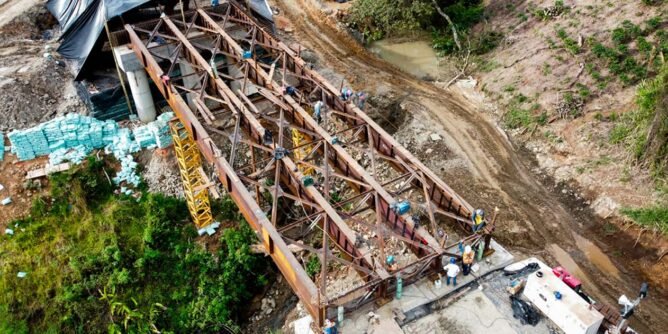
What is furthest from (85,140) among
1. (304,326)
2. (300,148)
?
(304,326)

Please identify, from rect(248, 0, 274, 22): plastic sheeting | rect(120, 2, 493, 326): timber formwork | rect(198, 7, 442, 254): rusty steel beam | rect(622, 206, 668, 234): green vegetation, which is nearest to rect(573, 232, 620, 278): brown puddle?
rect(622, 206, 668, 234): green vegetation

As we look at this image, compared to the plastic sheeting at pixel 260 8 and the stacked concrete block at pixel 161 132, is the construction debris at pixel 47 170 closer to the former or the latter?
the stacked concrete block at pixel 161 132

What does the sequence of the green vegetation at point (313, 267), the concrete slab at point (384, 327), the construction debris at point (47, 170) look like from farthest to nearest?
the construction debris at point (47, 170), the green vegetation at point (313, 267), the concrete slab at point (384, 327)

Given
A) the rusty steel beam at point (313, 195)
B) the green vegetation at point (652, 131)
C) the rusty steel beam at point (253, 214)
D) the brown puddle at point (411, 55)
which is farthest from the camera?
the brown puddle at point (411, 55)

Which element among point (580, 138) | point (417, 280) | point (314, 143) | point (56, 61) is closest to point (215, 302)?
point (314, 143)

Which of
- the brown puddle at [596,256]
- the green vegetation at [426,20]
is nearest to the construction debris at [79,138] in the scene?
the green vegetation at [426,20]

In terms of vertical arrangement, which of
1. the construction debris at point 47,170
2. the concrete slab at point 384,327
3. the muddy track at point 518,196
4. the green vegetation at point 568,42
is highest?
the green vegetation at point 568,42

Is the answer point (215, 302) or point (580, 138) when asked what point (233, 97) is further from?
point (580, 138)
